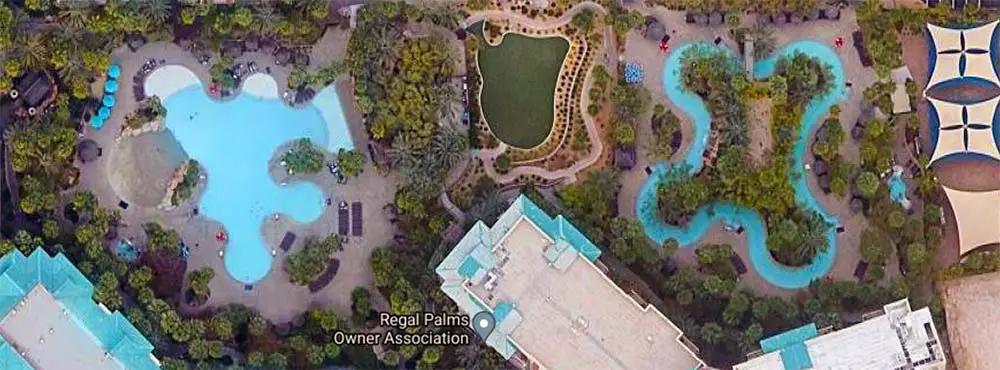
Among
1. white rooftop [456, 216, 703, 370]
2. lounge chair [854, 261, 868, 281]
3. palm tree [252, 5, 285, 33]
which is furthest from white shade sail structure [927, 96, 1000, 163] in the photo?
palm tree [252, 5, 285, 33]

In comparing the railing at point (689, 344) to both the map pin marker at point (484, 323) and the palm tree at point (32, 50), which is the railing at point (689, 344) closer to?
the map pin marker at point (484, 323)

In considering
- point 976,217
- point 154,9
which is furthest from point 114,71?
point 976,217

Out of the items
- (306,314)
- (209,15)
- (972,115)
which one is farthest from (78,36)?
(972,115)

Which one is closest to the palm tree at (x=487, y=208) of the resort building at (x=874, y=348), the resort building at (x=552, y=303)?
the resort building at (x=552, y=303)

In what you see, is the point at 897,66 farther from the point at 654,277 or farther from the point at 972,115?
the point at 654,277

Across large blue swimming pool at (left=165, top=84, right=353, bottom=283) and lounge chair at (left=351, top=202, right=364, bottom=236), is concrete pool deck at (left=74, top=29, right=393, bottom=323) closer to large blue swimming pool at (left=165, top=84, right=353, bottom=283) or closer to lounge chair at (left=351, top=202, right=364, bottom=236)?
lounge chair at (left=351, top=202, right=364, bottom=236)

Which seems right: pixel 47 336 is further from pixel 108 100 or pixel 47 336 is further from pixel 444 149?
pixel 444 149
